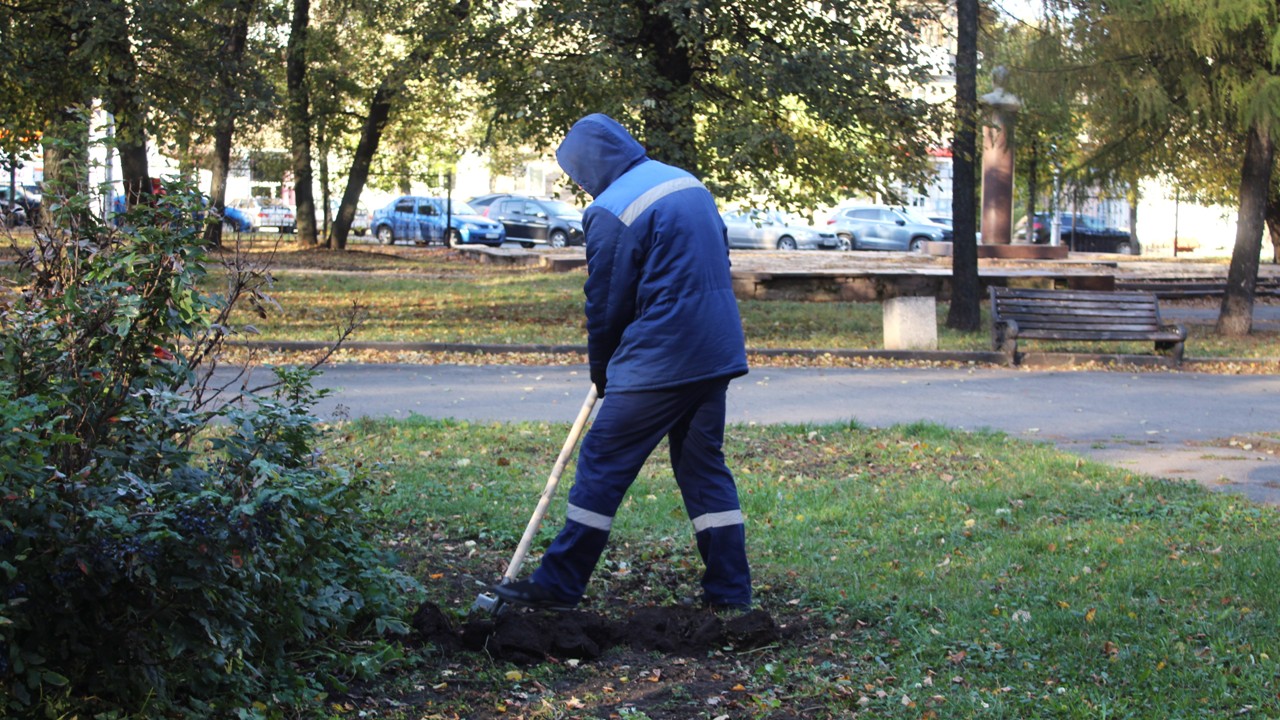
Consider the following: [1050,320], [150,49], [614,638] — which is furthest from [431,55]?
[614,638]

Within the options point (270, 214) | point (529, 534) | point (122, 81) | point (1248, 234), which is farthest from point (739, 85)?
point (270, 214)

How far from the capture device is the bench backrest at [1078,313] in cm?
1417

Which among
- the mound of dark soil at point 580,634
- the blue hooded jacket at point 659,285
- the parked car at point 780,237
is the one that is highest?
the parked car at point 780,237

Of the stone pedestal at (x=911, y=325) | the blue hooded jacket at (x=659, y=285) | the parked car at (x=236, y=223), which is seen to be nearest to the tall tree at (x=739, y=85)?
the stone pedestal at (x=911, y=325)

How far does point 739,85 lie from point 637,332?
36.6ft

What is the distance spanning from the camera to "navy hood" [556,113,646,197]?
4.73m

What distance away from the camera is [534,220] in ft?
135

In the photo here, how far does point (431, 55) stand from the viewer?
1639 cm

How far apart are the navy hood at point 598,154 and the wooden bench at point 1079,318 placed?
32.7 feet

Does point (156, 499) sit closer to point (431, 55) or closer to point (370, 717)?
point (370, 717)

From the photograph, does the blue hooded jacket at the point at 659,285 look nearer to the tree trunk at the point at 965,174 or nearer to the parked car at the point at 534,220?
the tree trunk at the point at 965,174

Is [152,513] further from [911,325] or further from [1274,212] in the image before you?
[1274,212]

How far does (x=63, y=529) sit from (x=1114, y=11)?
1450 centimetres

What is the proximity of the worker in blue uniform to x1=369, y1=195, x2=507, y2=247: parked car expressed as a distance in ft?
116
